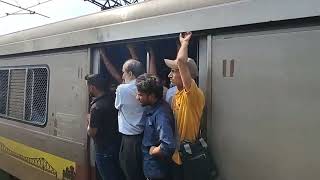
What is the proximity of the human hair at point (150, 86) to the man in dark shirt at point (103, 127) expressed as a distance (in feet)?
2.98

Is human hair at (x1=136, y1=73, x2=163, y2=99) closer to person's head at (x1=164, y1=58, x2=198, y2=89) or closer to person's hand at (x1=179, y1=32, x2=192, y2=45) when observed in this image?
person's head at (x1=164, y1=58, x2=198, y2=89)

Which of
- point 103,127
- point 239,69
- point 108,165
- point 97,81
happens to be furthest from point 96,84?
point 239,69

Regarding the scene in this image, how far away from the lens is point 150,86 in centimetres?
370

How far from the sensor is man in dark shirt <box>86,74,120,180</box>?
4508 mm

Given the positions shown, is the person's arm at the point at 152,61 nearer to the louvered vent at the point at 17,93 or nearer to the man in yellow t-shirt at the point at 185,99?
the man in yellow t-shirt at the point at 185,99

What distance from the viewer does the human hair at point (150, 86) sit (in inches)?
145

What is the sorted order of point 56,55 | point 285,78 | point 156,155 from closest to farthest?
point 285,78, point 156,155, point 56,55

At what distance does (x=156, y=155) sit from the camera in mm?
3625

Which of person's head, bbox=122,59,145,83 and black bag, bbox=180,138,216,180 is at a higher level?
person's head, bbox=122,59,145,83

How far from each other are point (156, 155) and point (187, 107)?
461 millimetres

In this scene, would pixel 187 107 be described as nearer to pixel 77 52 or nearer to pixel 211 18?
pixel 211 18

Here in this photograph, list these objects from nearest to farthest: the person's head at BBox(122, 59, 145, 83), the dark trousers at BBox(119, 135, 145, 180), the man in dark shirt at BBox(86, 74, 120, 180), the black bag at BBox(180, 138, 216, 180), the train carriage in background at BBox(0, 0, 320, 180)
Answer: the train carriage in background at BBox(0, 0, 320, 180) → the black bag at BBox(180, 138, 216, 180) → the dark trousers at BBox(119, 135, 145, 180) → the person's head at BBox(122, 59, 145, 83) → the man in dark shirt at BBox(86, 74, 120, 180)

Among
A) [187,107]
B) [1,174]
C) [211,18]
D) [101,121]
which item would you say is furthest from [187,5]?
[1,174]

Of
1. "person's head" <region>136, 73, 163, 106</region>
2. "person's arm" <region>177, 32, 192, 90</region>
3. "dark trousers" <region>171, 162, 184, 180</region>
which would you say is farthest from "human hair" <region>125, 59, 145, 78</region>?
"dark trousers" <region>171, 162, 184, 180</region>
